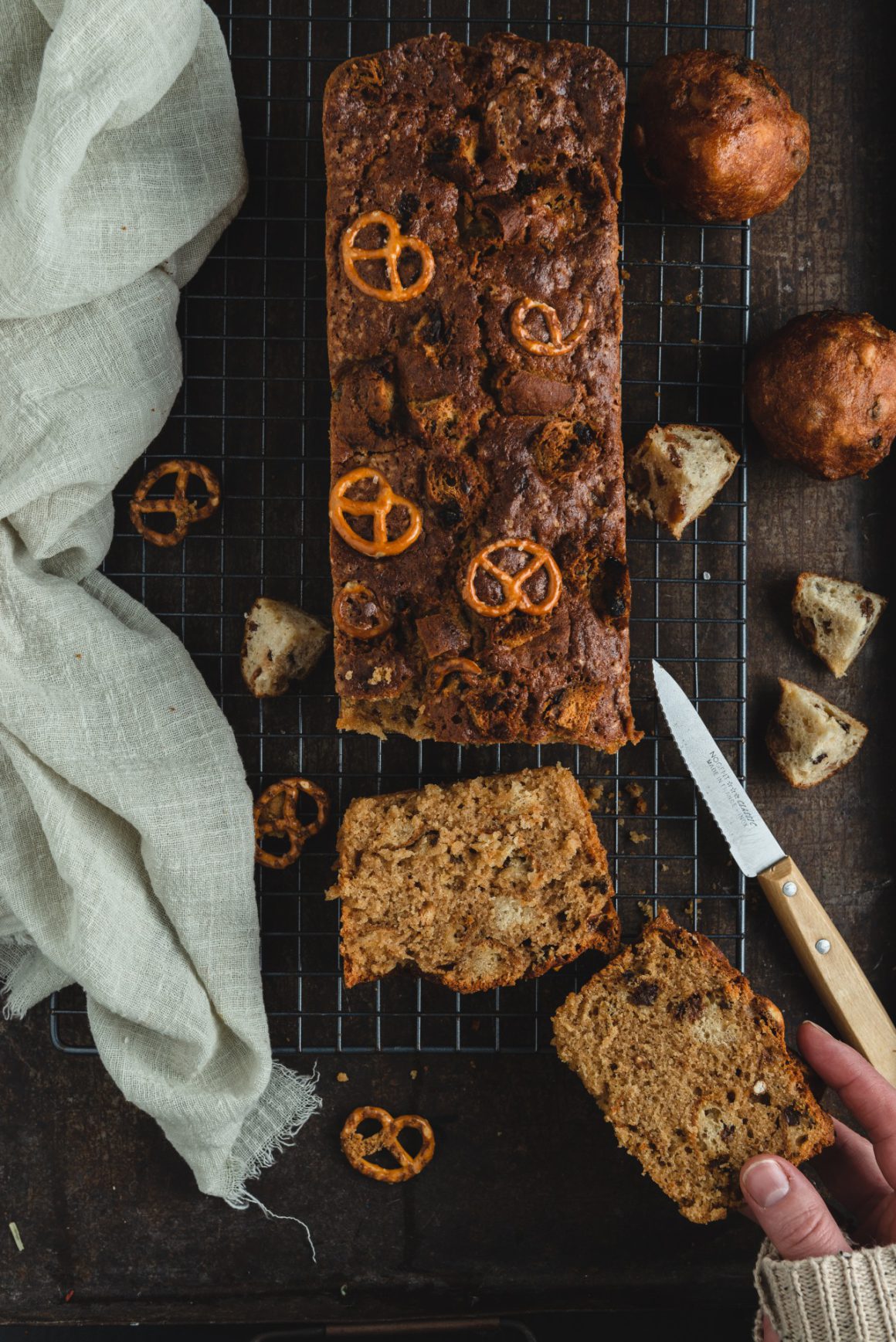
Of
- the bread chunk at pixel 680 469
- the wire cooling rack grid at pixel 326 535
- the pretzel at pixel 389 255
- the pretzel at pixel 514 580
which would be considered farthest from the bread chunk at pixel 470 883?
the pretzel at pixel 389 255

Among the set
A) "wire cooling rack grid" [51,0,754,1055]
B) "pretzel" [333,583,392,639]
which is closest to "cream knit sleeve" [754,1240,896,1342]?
"wire cooling rack grid" [51,0,754,1055]

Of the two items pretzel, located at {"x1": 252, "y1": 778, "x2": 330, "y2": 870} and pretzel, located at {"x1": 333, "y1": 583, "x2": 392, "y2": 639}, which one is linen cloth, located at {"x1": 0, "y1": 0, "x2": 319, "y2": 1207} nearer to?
pretzel, located at {"x1": 252, "y1": 778, "x2": 330, "y2": 870}

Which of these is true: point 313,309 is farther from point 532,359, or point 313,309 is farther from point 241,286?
point 532,359

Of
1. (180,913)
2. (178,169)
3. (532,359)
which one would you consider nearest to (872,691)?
(532,359)

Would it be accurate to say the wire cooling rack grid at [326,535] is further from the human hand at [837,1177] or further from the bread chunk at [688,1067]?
the human hand at [837,1177]

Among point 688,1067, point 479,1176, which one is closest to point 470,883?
point 688,1067

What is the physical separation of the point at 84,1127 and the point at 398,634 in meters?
2.10

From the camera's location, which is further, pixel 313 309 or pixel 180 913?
pixel 313 309

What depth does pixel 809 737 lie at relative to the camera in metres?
3.27

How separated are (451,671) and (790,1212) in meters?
1.77

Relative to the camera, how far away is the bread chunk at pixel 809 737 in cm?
327

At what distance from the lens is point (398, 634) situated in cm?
279

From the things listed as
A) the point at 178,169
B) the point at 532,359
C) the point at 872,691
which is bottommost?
the point at 872,691

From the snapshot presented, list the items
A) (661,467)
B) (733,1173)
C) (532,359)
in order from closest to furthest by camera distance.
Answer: (532,359) < (733,1173) < (661,467)
